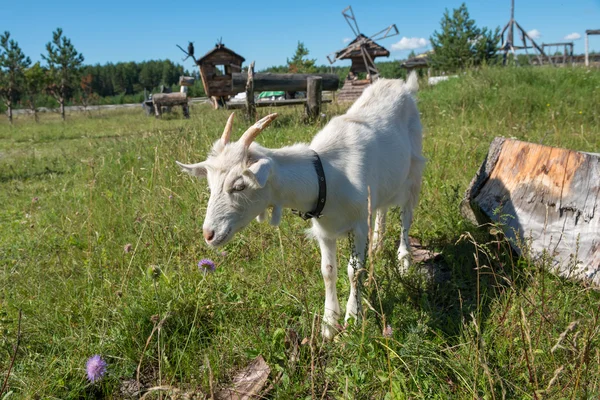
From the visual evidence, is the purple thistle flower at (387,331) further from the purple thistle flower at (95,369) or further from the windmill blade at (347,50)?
the windmill blade at (347,50)

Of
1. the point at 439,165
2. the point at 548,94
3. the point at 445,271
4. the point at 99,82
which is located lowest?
the point at 445,271

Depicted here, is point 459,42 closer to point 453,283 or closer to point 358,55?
point 358,55

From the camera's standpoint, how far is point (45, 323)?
257 centimetres

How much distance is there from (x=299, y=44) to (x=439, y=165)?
1086 inches

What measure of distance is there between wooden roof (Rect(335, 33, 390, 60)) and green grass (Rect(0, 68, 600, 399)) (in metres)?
19.7

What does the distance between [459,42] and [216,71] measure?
767 inches

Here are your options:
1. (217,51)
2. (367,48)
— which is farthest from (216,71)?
(367,48)

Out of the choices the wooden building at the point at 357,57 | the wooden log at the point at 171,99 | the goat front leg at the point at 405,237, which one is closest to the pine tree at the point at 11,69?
the wooden log at the point at 171,99

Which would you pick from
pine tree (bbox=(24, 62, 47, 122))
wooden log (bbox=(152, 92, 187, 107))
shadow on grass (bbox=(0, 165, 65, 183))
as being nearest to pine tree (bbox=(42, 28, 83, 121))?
pine tree (bbox=(24, 62, 47, 122))

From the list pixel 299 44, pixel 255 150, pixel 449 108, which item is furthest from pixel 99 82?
pixel 255 150

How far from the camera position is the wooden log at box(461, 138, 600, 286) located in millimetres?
2885

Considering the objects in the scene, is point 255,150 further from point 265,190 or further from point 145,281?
point 145,281

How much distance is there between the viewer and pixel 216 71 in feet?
55.7

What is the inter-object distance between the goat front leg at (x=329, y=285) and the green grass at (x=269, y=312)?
13 cm
